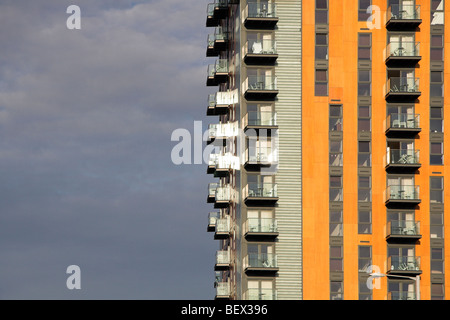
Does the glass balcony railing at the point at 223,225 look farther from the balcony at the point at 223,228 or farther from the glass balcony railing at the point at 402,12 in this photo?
the glass balcony railing at the point at 402,12

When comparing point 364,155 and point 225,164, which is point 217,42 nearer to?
point 225,164

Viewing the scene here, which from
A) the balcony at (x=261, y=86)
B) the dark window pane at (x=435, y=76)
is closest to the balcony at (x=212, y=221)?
the balcony at (x=261, y=86)

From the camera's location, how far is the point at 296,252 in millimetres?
85562

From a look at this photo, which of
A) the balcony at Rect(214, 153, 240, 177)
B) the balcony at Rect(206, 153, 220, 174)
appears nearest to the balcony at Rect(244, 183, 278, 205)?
the balcony at Rect(214, 153, 240, 177)

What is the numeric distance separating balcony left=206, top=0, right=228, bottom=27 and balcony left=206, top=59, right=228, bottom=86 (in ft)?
16.3

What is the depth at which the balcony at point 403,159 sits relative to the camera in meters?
86.6

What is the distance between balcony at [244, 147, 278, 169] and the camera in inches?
3423

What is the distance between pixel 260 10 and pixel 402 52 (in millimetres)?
13323

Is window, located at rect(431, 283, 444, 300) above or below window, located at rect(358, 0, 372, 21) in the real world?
below

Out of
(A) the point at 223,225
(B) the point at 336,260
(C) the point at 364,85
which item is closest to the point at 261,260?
(B) the point at 336,260

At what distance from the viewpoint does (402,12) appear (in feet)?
290

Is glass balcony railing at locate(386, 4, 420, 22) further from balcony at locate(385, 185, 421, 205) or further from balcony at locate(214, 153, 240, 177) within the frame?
balcony at locate(214, 153, 240, 177)

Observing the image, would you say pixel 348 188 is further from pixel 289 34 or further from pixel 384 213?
pixel 289 34
